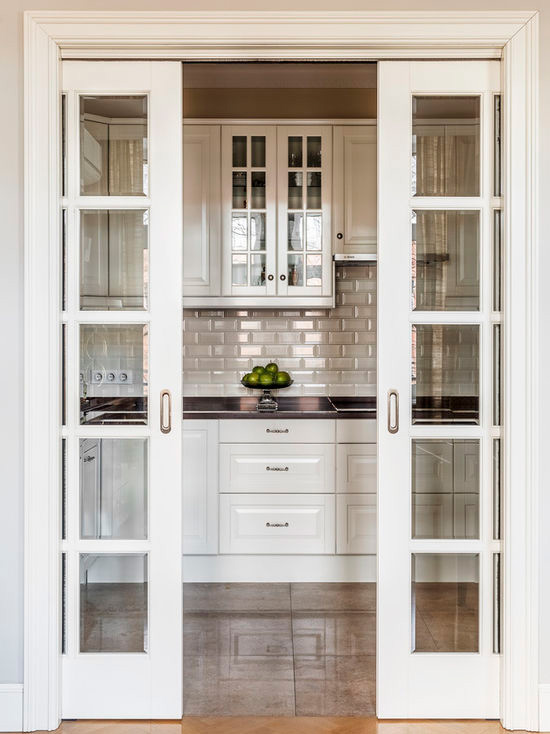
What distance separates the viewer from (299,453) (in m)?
3.59

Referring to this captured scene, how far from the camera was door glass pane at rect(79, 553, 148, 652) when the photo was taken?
2.29 m

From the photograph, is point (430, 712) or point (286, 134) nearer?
point (430, 712)

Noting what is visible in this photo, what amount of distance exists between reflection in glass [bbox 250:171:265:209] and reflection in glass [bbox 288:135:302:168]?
0.18 meters

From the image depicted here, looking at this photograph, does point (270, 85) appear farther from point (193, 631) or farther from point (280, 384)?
point (193, 631)

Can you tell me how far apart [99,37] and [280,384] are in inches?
89.0

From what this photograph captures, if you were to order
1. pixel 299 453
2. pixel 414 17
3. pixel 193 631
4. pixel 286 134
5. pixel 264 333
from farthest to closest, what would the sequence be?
pixel 264 333, pixel 286 134, pixel 299 453, pixel 193 631, pixel 414 17

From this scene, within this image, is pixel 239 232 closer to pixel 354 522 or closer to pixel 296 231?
pixel 296 231

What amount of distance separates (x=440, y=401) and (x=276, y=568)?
1755 mm

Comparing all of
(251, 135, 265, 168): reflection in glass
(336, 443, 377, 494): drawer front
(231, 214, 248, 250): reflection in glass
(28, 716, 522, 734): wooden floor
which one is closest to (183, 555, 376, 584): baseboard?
(336, 443, 377, 494): drawer front

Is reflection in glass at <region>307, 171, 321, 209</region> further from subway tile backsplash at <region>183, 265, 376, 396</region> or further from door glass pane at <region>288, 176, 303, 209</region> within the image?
subway tile backsplash at <region>183, 265, 376, 396</region>
